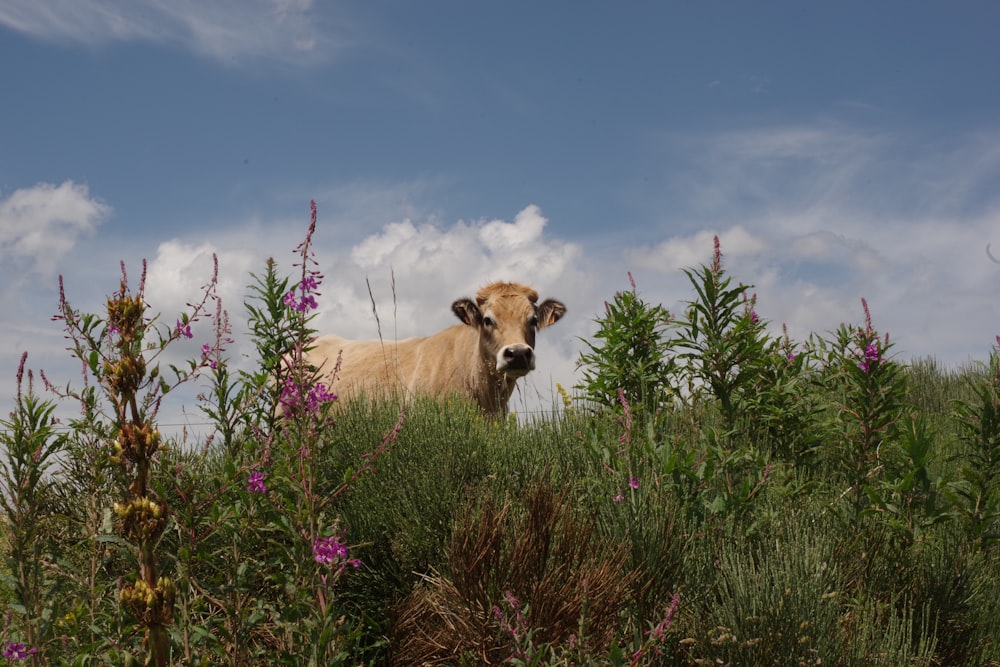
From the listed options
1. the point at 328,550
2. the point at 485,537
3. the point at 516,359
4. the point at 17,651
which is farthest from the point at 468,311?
the point at 17,651

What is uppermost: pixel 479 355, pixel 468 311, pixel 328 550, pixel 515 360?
pixel 468 311

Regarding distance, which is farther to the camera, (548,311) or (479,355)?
(548,311)

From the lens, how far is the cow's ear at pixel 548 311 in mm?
11117

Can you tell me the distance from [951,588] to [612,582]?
89.6 inches

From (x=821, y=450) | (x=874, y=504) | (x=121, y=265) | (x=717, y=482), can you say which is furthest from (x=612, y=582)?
(x=821, y=450)

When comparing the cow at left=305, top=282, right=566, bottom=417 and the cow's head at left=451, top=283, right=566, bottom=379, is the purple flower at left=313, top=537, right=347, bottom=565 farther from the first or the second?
the cow's head at left=451, top=283, right=566, bottom=379

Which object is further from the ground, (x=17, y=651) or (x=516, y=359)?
(x=516, y=359)

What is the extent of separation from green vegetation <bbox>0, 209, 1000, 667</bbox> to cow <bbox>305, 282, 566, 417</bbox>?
12.9 feet

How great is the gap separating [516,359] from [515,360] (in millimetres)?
18

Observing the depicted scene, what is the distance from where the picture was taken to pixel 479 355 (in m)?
10.4

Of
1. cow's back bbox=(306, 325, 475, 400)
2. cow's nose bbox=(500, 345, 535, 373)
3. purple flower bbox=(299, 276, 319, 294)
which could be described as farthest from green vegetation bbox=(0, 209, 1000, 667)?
cow's back bbox=(306, 325, 475, 400)

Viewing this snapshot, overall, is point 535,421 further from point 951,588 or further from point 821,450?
point 951,588

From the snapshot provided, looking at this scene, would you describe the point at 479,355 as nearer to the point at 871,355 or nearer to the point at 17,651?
the point at 871,355

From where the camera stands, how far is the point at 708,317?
17.0 ft
